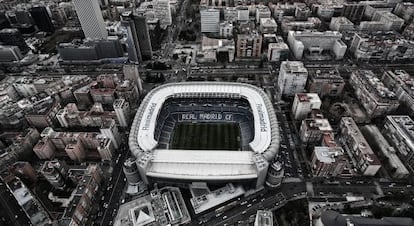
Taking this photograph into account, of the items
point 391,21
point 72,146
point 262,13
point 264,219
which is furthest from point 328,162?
point 391,21

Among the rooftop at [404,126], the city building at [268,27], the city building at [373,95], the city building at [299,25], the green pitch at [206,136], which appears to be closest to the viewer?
the rooftop at [404,126]

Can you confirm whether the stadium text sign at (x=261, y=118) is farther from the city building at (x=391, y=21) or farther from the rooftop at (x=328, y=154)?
A: the city building at (x=391, y=21)

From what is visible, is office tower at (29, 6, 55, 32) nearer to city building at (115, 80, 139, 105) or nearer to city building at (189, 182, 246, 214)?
city building at (115, 80, 139, 105)

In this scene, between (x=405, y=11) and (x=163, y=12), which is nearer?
(x=405, y=11)

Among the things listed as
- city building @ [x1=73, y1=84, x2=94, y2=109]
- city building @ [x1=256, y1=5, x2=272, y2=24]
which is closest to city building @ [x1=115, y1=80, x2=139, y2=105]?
city building @ [x1=73, y1=84, x2=94, y2=109]

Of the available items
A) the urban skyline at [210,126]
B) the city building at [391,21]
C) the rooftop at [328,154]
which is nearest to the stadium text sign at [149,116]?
the urban skyline at [210,126]

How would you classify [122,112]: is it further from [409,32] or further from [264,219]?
[409,32]
